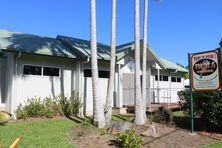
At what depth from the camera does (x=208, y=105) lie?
12.9 m

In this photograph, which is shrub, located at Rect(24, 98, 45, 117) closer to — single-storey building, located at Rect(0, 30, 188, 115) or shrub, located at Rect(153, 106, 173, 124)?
single-storey building, located at Rect(0, 30, 188, 115)

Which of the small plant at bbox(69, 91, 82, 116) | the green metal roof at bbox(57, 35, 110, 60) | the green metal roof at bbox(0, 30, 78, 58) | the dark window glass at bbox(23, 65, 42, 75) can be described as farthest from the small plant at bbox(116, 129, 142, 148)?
the green metal roof at bbox(57, 35, 110, 60)

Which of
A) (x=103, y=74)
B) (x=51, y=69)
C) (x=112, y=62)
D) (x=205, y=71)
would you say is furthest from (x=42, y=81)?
(x=205, y=71)

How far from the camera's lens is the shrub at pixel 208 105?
41.1ft

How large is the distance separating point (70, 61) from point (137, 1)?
5516 mm

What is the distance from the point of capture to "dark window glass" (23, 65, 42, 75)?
15367 mm

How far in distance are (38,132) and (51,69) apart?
547 centimetres

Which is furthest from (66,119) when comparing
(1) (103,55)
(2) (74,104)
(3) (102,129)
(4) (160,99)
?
(4) (160,99)

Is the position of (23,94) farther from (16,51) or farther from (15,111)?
(16,51)

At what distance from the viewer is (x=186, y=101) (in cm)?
1398

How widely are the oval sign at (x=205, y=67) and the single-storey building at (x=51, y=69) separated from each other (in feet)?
19.9

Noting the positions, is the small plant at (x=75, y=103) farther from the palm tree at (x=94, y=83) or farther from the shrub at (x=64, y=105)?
the palm tree at (x=94, y=83)

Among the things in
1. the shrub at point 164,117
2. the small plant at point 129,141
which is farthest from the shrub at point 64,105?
the small plant at point 129,141

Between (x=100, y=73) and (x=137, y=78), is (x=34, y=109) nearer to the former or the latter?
(x=100, y=73)
